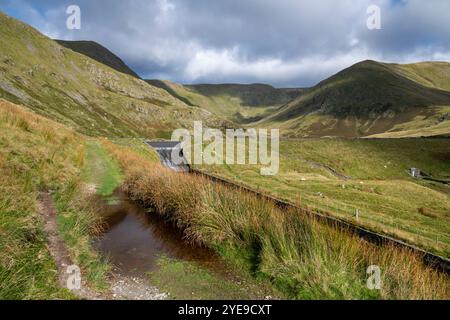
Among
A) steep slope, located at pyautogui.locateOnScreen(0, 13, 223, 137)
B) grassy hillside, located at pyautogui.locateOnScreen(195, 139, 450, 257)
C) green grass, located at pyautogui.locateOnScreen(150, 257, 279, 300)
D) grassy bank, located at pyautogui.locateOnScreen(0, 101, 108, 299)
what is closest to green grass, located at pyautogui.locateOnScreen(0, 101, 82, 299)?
grassy bank, located at pyautogui.locateOnScreen(0, 101, 108, 299)

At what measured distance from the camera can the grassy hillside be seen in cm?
2504

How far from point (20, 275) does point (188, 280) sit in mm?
4781

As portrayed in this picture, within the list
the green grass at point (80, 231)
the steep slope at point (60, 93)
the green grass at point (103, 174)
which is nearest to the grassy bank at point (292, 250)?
the green grass at point (80, 231)

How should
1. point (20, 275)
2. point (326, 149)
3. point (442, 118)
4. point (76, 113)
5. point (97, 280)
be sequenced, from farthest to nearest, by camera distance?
point (442, 118) < point (76, 113) < point (326, 149) < point (97, 280) < point (20, 275)

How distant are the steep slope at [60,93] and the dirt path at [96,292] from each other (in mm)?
105967

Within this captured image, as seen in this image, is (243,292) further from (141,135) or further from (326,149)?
(141,135)

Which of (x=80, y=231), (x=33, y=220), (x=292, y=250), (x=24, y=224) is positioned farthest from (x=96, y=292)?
(x=292, y=250)

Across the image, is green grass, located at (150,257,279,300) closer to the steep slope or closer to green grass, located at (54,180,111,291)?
green grass, located at (54,180,111,291)

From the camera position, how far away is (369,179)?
214 ft

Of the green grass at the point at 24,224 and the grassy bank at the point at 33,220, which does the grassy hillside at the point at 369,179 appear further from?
the green grass at the point at 24,224

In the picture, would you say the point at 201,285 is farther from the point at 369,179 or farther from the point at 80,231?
the point at 369,179

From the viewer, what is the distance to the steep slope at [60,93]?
12156 cm

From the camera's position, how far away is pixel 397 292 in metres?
7.97

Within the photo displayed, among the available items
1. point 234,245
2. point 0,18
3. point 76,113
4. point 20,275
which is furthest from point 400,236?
point 0,18
